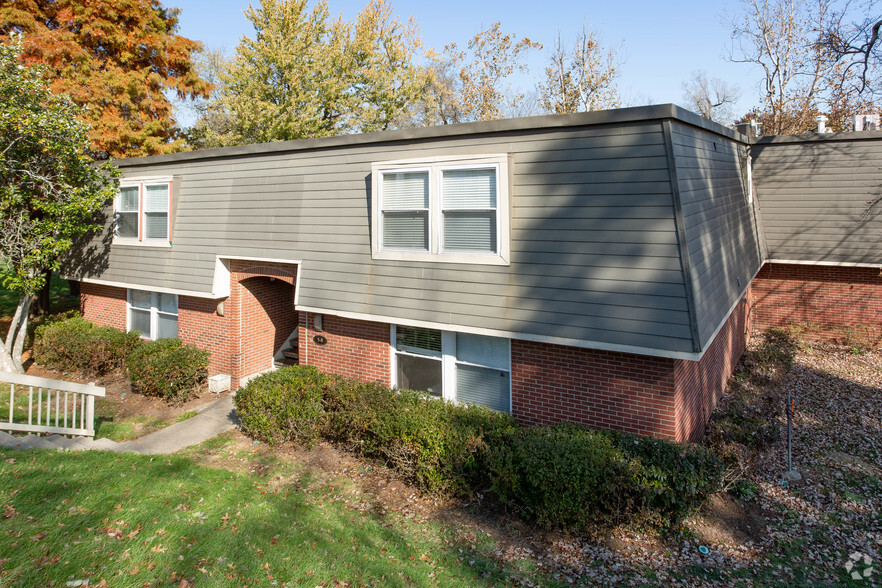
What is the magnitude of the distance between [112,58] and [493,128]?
17551 millimetres

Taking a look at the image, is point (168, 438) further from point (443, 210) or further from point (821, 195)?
point (821, 195)

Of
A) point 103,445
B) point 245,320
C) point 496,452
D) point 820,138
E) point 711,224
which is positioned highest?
point 820,138

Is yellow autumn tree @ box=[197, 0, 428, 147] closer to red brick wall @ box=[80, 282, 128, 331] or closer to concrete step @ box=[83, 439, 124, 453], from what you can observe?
red brick wall @ box=[80, 282, 128, 331]

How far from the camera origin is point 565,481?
579 centimetres

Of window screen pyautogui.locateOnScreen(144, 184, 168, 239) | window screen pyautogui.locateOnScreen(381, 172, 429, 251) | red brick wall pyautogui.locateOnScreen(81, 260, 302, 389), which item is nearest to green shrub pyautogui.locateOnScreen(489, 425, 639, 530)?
window screen pyautogui.locateOnScreen(381, 172, 429, 251)

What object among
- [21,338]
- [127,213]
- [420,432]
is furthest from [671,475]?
[21,338]

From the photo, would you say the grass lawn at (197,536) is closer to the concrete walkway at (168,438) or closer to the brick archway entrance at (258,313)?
the concrete walkway at (168,438)

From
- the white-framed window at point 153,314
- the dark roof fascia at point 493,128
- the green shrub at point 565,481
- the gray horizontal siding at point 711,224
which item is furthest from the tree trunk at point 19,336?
the gray horizontal siding at point 711,224

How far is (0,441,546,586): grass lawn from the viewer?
4.68 meters

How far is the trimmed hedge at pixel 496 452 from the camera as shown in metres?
5.80

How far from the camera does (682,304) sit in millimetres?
→ 6188

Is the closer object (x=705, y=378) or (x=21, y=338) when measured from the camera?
(x=705, y=378)

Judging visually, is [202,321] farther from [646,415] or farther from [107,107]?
[107,107]

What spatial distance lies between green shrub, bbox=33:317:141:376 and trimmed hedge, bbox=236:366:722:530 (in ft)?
17.4
